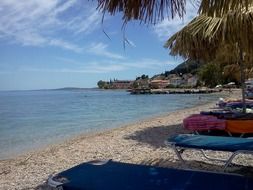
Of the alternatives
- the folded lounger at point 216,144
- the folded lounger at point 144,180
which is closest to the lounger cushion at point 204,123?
the folded lounger at point 216,144

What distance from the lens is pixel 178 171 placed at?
→ 10.7ft

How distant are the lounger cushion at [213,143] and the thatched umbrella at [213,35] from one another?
1495mm

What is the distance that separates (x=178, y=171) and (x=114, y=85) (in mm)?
151274

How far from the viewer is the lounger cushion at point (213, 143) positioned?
414cm

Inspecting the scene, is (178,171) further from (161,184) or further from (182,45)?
(182,45)

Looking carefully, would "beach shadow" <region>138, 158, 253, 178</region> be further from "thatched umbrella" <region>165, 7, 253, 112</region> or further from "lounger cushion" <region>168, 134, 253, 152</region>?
"thatched umbrella" <region>165, 7, 253, 112</region>

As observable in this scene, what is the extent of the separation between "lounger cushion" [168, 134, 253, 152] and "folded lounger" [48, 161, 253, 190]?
104 centimetres

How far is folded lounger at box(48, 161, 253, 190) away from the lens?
2.84 metres

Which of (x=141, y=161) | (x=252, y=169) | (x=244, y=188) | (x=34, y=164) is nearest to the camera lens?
(x=244, y=188)

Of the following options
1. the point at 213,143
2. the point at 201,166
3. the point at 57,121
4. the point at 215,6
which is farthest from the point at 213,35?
the point at 57,121

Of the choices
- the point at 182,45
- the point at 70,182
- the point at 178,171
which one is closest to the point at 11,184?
the point at 70,182

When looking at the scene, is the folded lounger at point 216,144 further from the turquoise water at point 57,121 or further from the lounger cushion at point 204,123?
the turquoise water at point 57,121

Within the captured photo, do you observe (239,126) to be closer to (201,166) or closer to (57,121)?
(201,166)

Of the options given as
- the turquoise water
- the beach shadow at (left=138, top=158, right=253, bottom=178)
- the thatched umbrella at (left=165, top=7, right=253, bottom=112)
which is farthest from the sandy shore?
the turquoise water
